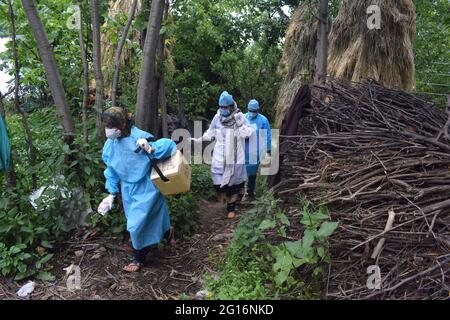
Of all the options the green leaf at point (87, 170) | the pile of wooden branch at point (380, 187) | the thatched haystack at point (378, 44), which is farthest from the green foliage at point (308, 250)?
the thatched haystack at point (378, 44)

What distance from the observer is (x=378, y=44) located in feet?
23.0

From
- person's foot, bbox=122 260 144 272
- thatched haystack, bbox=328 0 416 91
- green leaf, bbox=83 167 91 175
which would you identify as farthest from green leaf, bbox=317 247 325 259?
thatched haystack, bbox=328 0 416 91

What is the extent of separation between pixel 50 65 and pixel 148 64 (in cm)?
96

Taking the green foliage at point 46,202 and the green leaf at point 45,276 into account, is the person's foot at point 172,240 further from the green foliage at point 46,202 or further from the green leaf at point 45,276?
the green leaf at point 45,276

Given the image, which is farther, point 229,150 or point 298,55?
point 298,55

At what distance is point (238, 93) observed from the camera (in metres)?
10.7

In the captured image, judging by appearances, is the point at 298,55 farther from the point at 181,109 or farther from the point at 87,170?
the point at 87,170

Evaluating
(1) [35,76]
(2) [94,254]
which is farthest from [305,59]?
(2) [94,254]

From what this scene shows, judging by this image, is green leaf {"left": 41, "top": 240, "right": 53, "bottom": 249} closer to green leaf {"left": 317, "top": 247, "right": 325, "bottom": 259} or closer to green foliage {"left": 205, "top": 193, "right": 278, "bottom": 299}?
green foliage {"left": 205, "top": 193, "right": 278, "bottom": 299}

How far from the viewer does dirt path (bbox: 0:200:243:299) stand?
3.61 metres

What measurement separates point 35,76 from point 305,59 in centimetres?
573

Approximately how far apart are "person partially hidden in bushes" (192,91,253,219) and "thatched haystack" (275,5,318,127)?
3.53 meters

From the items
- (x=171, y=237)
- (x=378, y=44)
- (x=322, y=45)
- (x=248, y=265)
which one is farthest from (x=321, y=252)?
(x=378, y=44)

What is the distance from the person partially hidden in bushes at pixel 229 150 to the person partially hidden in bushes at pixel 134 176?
1.59m
